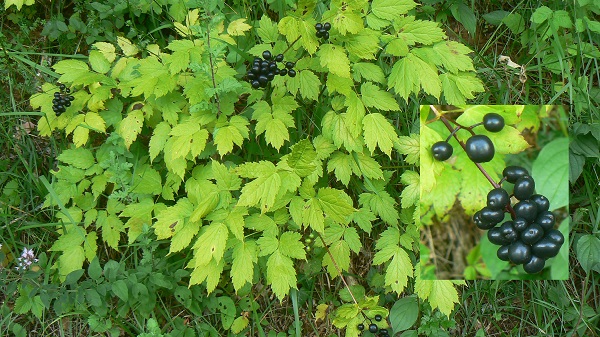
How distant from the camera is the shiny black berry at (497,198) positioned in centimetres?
227

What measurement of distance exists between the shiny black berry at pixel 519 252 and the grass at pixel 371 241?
75 centimetres

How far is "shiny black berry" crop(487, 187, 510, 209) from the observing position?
2.27 m

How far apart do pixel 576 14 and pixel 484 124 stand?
4.29 ft

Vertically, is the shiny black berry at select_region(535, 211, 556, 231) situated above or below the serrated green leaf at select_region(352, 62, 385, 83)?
below

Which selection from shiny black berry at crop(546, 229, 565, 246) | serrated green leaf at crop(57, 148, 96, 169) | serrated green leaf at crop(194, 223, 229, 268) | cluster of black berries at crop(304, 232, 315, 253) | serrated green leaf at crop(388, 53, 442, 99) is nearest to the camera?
shiny black berry at crop(546, 229, 565, 246)

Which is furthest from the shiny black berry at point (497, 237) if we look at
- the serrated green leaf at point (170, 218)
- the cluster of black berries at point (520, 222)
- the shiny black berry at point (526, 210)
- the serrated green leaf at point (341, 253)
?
the serrated green leaf at point (170, 218)

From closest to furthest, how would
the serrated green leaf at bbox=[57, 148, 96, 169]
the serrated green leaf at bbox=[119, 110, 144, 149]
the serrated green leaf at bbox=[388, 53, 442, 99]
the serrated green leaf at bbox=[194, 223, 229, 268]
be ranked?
the serrated green leaf at bbox=[194, 223, 229, 268]
the serrated green leaf at bbox=[388, 53, 442, 99]
the serrated green leaf at bbox=[119, 110, 144, 149]
the serrated green leaf at bbox=[57, 148, 96, 169]

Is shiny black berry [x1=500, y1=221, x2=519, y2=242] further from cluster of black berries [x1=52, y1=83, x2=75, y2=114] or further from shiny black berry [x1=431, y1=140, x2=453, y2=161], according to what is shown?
cluster of black berries [x1=52, y1=83, x2=75, y2=114]

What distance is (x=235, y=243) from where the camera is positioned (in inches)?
107

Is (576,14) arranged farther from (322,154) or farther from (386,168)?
(322,154)

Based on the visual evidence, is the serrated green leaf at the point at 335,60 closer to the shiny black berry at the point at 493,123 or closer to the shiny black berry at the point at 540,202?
the shiny black berry at the point at 493,123

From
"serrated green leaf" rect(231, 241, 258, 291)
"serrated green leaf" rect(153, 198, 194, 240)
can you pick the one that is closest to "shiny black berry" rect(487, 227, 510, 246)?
"serrated green leaf" rect(231, 241, 258, 291)

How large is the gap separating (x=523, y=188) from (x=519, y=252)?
0.86 feet

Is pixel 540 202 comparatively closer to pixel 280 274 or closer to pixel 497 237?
pixel 497 237
